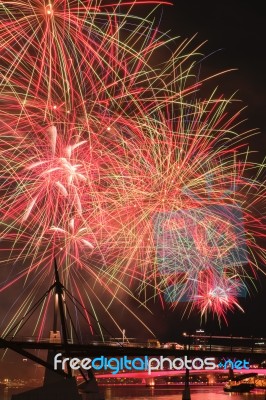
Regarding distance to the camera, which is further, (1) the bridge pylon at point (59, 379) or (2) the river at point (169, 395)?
(2) the river at point (169, 395)

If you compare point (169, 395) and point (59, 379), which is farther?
point (169, 395)

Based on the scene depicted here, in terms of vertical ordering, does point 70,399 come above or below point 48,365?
below

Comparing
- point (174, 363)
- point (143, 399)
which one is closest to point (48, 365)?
point (174, 363)

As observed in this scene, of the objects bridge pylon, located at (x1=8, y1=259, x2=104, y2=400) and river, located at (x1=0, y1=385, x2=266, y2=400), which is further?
river, located at (x1=0, y1=385, x2=266, y2=400)

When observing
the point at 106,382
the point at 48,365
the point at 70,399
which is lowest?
the point at 70,399

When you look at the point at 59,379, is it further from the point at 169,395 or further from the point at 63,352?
the point at 169,395

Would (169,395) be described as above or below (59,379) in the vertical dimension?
above

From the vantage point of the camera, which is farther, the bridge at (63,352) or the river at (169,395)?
the river at (169,395)

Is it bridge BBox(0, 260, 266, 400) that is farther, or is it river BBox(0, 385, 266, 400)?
river BBox(0, 385, 266, 400)

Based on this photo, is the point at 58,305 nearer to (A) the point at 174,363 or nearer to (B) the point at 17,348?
(B) the point at 17,348

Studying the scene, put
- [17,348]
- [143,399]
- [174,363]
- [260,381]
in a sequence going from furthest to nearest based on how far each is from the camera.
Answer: [260,381], [143,399], [174,363], [17,348]

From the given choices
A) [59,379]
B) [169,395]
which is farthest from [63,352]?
[169,395]
